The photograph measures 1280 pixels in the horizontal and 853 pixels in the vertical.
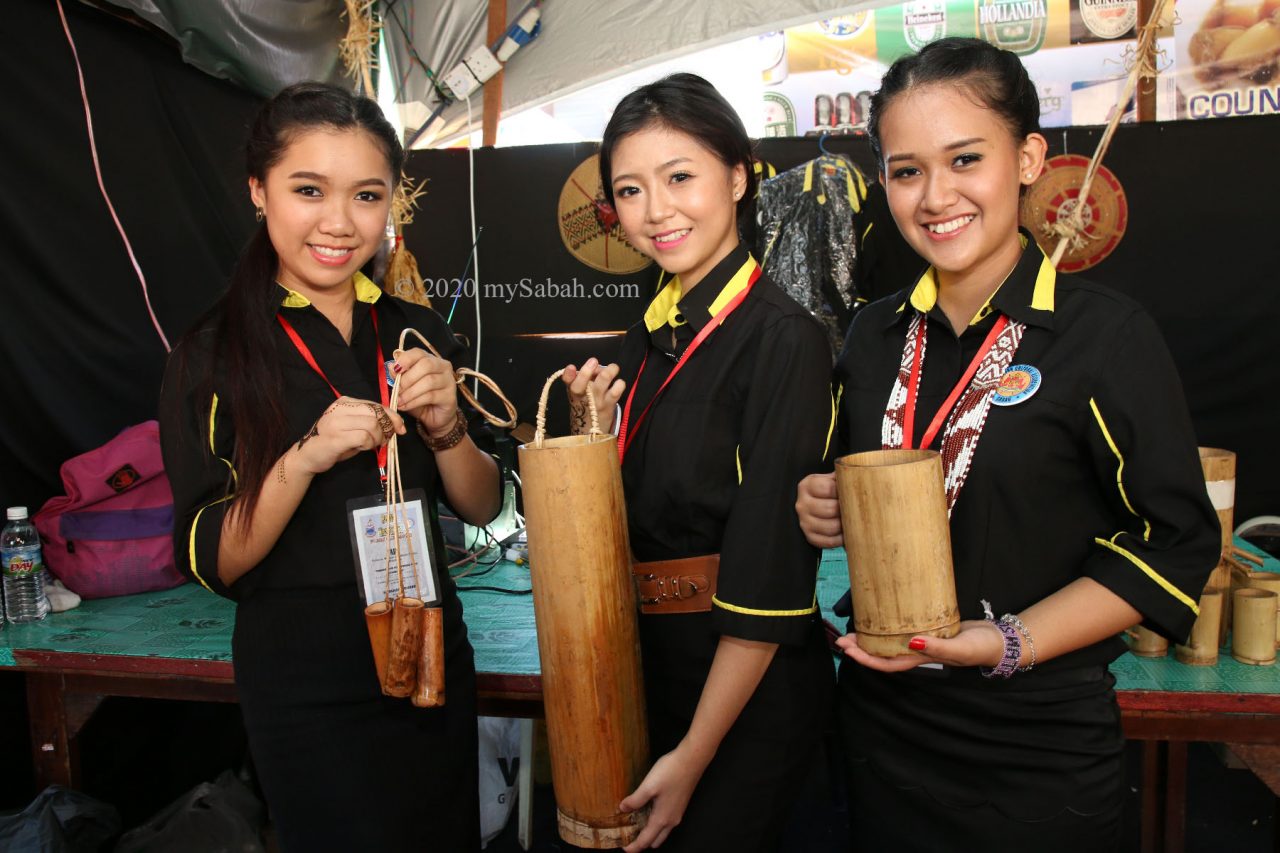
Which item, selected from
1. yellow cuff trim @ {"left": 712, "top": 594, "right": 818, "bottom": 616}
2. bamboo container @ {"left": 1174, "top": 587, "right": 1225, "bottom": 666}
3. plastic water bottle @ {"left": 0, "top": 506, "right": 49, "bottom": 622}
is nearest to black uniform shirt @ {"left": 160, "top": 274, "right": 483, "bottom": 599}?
yellow cuff trim @ {"left": 712, "top": 594, "right": 818, "bottom": 616}

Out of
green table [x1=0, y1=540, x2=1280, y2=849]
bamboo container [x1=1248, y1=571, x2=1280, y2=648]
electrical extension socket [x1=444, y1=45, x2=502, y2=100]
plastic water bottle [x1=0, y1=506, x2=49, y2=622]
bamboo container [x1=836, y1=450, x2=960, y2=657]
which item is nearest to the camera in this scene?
bamboo container [x1=836, y1=450, x2=960, y2=657]

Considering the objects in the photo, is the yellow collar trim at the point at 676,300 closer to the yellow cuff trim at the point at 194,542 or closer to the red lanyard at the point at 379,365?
the red lanyard at the point at 379,365

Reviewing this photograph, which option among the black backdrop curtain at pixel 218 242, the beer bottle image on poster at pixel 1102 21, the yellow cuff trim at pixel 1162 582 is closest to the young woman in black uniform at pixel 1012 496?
the yellow cuff trim at pixel 1162 582

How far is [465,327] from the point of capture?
4.11 meters

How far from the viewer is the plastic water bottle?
2553 mm

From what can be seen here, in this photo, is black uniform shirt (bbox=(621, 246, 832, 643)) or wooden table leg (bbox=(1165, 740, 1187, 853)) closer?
black uniform shirt (bbox=(621, 246, 832, 643))

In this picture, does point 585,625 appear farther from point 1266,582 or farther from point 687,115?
point 1266,582

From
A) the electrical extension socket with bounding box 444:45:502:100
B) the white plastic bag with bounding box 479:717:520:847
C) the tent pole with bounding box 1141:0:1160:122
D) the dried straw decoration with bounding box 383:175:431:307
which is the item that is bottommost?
the white plastic bag with bounding box 479:717:520:847

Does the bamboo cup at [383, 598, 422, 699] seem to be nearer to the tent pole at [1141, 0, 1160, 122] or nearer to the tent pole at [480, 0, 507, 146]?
the tent pole at [480, 0, 507, 146]

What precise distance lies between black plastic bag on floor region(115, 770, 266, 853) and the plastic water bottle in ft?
2.26

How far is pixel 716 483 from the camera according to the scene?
4.32 ft

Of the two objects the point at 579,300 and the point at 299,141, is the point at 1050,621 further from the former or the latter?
the point at 579,300

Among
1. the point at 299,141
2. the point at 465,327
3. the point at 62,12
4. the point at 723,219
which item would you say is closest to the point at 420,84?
the point at 465,327

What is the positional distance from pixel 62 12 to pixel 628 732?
2818 millimetres
